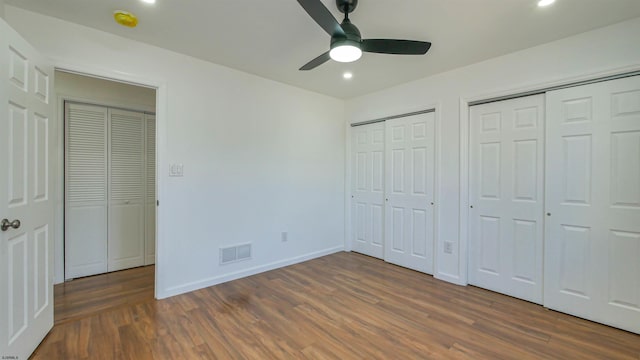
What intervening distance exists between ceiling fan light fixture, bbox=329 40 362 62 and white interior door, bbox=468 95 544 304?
76.8 inches

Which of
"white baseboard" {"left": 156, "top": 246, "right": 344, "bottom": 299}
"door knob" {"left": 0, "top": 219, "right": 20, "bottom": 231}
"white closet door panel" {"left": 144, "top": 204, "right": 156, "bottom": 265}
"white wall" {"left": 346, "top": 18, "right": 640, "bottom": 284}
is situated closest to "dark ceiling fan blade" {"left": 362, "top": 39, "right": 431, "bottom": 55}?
"white wall" {"left": 346, "top": 18, "right": 640, "bottom": 284}

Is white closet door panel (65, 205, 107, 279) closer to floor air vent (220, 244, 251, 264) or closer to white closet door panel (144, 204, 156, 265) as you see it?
white closet door panel (144, 204, 156, 265)

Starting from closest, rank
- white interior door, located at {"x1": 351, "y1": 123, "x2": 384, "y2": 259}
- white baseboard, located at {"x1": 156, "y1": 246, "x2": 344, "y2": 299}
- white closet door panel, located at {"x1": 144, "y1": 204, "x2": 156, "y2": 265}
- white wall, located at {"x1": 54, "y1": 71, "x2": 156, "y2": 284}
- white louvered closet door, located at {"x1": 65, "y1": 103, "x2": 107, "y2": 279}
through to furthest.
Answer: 1. white baseboard, located at {"x1": 156, "y1": 246, "x2": 344, "y2": 299}
2. white wall, located at {"x1": 54, "y1": 71, "x2": 156, "y2": 284}
3. white louvered closet door, located at {"x1": 65, "y1": 103, "x2": 107, "y2": 279}
4. white closet door panel, located at {"x1": 144, "y1": 204, "x2": 156, "y2": 265}
5. white interior door, located at {"x1": 351, "y1": 123, "x2": 384, "y2": 259}

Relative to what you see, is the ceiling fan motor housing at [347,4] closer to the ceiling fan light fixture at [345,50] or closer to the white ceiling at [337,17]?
the white ceiling at [337,17]

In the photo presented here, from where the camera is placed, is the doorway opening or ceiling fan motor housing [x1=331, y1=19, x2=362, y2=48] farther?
the doorway opening

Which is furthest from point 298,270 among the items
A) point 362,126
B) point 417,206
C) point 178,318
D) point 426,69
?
point 426,69

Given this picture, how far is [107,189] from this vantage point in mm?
3492

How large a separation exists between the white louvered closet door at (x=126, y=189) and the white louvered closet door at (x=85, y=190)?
Result: 0.27 feet

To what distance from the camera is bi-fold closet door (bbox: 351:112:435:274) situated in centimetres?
352

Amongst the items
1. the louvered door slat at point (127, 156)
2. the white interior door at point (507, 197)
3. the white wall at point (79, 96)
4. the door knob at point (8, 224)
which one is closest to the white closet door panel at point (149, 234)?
the louvered door slat at point (127, 156)

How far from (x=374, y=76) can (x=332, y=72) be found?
0.54 metres

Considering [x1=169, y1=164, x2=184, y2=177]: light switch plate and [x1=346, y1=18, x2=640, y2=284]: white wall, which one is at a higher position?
[x1=346, y1=18, x2=640, y2=284]: white wall

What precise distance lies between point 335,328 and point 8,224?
2.28 m

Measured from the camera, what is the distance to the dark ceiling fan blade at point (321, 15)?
152cm
